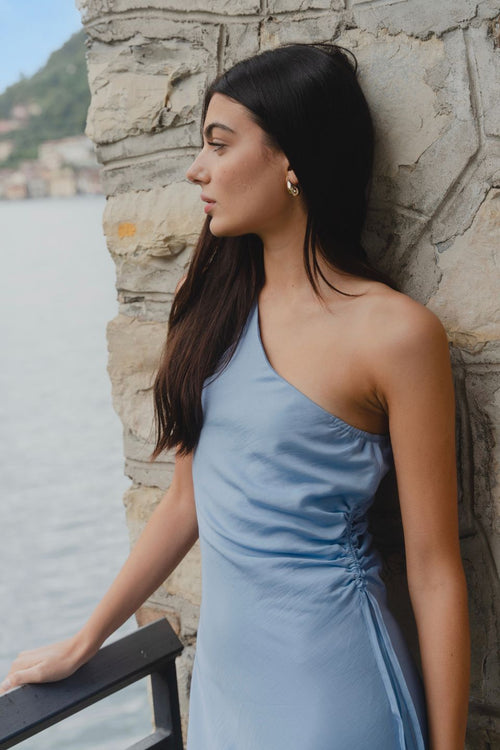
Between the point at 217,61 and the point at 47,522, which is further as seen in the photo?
the point at 47,522

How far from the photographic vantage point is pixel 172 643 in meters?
1.35

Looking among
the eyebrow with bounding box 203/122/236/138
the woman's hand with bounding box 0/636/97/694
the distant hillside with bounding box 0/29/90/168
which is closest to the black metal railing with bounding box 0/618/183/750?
the woman's hand with bounding box 0/636/97/694

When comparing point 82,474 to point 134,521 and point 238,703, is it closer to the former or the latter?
point 134,521

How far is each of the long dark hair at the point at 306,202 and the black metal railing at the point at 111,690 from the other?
1.02 ft

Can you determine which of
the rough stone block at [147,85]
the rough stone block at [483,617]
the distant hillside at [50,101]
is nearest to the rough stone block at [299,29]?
the rough stone block at [147,85]

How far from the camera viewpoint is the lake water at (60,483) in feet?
13.7

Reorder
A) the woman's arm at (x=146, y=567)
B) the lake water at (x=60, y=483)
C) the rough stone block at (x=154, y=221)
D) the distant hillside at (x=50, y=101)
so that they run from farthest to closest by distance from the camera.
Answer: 1. the distant hillside at (x=50, y=101)
2. the lake water at (x=60, y=483)
3. the rough stone block at (x=154, y=221)
4. the woman's arm at (x=146, y=567)

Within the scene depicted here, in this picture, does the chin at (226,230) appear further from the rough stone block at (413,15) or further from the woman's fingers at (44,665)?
the woman's fingers at (44,665)

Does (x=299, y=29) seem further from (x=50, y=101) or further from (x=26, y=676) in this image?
(x=50, y=101)

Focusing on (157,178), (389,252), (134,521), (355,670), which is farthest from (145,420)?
(355,670)

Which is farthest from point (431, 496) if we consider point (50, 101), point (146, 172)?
point (50, 101)

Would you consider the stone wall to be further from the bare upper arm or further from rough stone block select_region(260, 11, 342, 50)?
the bare upper arm

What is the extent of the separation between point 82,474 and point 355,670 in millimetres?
5168

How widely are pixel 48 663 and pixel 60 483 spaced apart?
15.8 ft
